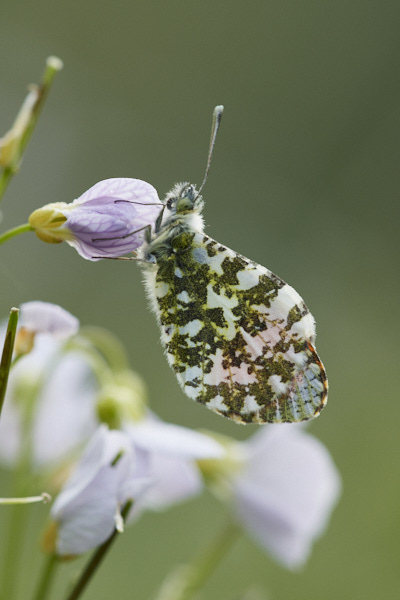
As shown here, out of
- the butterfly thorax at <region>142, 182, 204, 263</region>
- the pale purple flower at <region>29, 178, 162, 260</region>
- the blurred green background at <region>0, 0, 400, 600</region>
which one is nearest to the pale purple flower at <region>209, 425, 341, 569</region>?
the butterfly thorax at <region>142, 182, 204, 263</region>

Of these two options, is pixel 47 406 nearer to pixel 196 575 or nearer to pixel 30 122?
pixel 196 575

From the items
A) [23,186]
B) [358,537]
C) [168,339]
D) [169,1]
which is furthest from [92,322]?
[168,339]

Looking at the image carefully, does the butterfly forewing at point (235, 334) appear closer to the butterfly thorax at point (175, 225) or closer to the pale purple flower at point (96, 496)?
the butterfly thorax at point (175, 225)

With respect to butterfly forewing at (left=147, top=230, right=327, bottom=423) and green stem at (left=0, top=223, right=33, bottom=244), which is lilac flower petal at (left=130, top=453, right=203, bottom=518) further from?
green stem at (left=0, top=223, right=33, bottom=244)

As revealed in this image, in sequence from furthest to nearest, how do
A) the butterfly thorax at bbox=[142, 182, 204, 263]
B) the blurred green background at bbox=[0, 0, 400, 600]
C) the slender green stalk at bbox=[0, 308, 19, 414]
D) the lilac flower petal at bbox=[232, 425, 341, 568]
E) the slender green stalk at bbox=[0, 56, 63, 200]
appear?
the blurred green background at bbox=[0, 0, 400, 600] → the lilac flower petal at bbox=[232, 425, 341, 568] → the butterfly thorax at bbox=[142, 182, 204, 263] → the slender green stalk at bbox=[0, 56, 63, 200] → the slender green stalk at bbox=[0, 308, 19, 414]

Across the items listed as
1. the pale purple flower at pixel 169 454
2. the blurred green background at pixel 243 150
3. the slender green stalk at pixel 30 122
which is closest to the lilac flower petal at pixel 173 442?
the pale purple flower at pixel 169 454

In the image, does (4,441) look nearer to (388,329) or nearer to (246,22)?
(388,329)

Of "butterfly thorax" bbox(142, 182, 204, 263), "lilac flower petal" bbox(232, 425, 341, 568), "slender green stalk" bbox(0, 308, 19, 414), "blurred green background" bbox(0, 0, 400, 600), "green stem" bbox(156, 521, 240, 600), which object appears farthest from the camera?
"blurred green background" bbox(0, 0, 400, 600)
